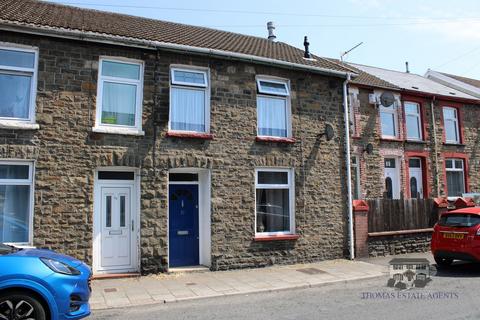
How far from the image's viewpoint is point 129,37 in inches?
426

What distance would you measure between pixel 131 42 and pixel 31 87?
2.52m

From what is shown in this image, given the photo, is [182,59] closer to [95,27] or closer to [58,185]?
[95,27]

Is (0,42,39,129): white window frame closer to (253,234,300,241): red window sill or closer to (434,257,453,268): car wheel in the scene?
(253,234,300,241): red window sill

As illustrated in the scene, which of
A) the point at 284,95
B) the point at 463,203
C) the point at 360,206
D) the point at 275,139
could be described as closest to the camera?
the point at 275,139

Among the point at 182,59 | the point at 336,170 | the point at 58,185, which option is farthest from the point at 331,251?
the point at 58,185

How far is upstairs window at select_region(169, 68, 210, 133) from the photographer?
11469 millimetres

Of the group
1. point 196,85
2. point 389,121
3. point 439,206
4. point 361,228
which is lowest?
point 361,228

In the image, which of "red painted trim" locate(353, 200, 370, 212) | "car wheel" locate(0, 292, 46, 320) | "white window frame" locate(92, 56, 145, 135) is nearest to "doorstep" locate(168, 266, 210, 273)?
"white window frame" locate(92, 56, 145, 135)

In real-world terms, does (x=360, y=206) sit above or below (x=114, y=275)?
above

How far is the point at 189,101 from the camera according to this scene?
460 inches

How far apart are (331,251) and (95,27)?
895 centimetres

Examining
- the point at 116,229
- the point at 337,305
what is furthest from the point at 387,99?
the point at 116,229

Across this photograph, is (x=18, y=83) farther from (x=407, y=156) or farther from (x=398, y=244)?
(x=407, y=156)

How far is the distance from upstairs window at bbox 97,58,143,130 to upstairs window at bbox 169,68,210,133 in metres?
0.90
